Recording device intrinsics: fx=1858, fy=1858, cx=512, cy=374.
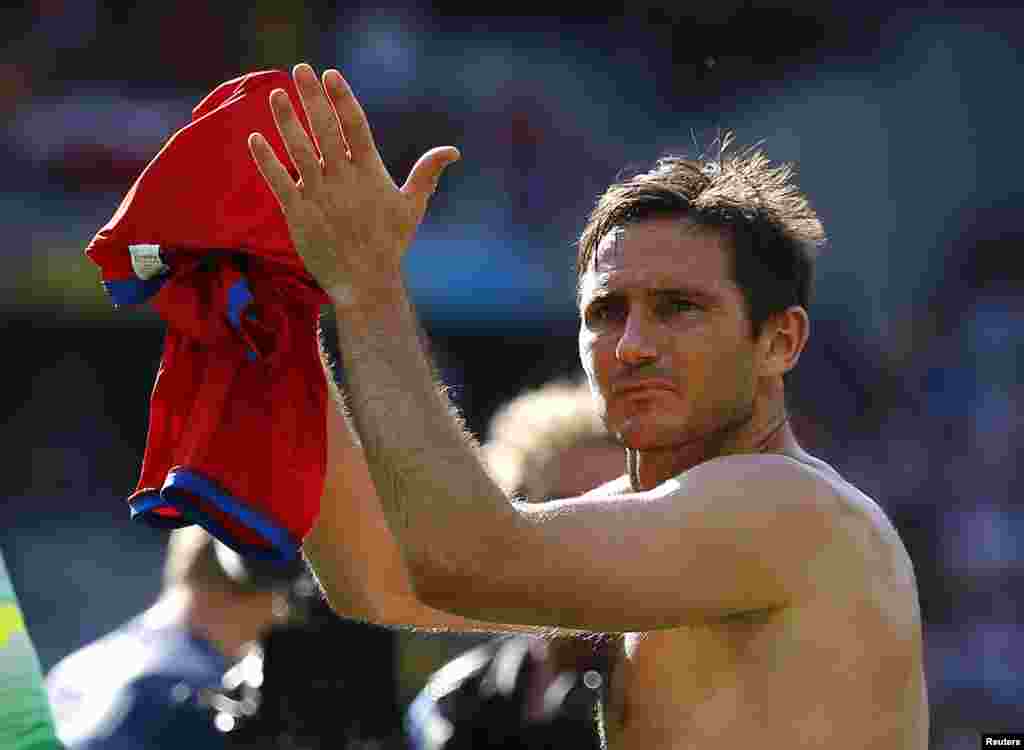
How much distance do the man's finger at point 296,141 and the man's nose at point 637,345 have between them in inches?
24.1

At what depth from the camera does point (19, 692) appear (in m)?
2.65

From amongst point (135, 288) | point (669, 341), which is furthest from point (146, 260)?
point (669, 341)

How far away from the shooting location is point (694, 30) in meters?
9.09

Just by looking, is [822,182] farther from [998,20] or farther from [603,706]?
[603,706]

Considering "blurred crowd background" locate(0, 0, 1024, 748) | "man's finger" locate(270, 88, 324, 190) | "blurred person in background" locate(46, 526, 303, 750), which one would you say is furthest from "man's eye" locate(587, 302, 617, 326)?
"blurred crowd background" locate(0, 0, 1024, 748)

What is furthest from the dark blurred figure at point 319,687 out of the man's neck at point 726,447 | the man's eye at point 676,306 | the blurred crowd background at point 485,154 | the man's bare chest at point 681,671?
the blurred crowd background at point 485,154

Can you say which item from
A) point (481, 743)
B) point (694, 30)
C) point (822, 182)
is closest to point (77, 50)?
point (694, 30)

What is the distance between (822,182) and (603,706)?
6.07 meters

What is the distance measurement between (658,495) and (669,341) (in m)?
0.29

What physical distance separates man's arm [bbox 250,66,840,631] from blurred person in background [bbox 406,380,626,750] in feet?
3.83

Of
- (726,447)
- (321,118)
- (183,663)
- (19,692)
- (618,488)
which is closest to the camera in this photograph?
(321,118)

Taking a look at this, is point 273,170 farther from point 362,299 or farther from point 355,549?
point 355,549

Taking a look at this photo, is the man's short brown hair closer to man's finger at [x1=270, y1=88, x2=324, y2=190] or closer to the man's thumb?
the man's thumb

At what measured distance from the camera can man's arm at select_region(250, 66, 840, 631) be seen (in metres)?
2.27
